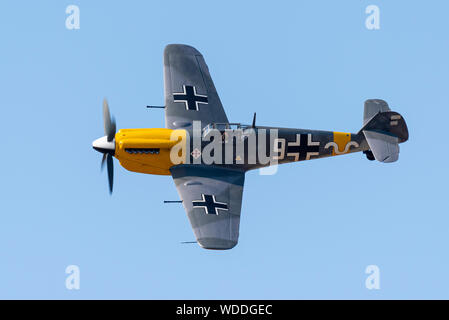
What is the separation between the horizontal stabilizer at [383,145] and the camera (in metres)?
27.0

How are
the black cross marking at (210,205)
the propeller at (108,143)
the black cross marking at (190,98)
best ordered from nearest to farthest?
the black cross marking at (210,205) → the propeller at (108,143) → the black cross marking at (190,98)

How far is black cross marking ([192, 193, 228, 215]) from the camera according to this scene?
2531 cm

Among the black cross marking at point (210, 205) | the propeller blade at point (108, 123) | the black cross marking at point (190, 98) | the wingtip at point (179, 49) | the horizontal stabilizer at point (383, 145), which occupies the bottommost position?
the black cross marking at point (210, 205)

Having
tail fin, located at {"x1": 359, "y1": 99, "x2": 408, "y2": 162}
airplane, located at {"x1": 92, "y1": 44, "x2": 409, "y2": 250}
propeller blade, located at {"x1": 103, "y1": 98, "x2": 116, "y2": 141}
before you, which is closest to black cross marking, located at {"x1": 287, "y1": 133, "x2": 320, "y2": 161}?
airplane, located at {"x1": 92, "y1": 44, "x2": 409, "y2": 250}

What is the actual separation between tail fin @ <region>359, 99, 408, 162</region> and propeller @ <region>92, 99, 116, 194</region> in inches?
294

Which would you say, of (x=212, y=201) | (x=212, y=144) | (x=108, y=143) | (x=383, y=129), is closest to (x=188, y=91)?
(x=212, y=144)

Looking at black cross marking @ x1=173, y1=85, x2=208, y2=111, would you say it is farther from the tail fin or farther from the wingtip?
the tail fin

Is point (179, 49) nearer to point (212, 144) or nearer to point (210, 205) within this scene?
point (212, 144)

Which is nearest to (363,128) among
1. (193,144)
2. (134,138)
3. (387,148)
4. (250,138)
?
(387,148)

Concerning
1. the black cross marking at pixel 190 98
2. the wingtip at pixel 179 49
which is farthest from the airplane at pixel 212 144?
the wingtip at pixel 179 49

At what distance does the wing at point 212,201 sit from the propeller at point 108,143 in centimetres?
181

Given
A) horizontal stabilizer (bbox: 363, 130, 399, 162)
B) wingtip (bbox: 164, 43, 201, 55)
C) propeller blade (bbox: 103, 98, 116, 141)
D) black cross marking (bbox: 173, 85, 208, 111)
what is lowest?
horizontal stabilizer (bbox: 363, 130, 399, 162)

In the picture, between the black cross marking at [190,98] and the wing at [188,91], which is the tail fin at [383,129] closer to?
the wing at [188,91]

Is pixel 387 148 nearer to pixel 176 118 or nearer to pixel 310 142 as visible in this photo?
pixel 310 142
